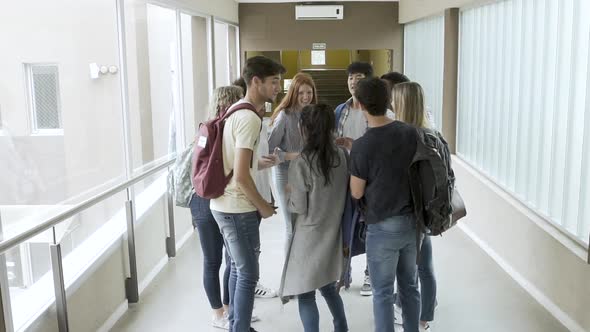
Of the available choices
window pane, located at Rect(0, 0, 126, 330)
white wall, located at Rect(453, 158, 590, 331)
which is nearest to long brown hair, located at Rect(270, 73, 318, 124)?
window pane, located at Rect(0, 0, 126, 330)

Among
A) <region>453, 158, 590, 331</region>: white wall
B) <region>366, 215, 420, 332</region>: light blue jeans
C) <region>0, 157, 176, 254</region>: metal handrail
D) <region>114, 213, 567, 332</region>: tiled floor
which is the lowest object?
<region>114, 213, 567, 332</region>: tiled floor

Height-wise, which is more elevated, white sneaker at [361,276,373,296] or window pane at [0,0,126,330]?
window pane at [0,0,126,330]

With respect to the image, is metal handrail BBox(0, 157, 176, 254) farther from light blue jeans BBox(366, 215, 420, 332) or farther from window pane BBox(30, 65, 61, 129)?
light blue jeans BBox(366, 215, 420, 332)

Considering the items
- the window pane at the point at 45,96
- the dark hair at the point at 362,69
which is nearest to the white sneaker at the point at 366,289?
the dark hair at the point at 362,69

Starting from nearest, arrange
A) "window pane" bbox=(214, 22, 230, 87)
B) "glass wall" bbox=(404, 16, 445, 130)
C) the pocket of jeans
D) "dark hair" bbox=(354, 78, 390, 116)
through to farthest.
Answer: "dark hair" bbox=(354, 78, 390, 116)
the pocket of jeans
"glass wall" bbox=(404, 16, 445, 130)
"window pane" bbox=(214, 22, 230, 87)

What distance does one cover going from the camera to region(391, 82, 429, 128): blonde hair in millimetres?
3096

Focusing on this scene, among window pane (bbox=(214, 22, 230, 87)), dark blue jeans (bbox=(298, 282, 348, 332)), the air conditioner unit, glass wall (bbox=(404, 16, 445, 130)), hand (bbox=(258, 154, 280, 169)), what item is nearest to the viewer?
dark blue jeans (bbox=(298, 282, 348, 332))

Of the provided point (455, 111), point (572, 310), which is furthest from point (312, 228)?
point (455, 111)

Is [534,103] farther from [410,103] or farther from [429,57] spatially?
[429,57]

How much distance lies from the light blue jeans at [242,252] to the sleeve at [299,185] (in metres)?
0.23

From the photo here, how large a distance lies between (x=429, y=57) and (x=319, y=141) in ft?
17.8

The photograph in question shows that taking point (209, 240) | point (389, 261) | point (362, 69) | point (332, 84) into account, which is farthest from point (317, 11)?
point (389, 261)

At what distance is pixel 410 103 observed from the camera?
309 cm

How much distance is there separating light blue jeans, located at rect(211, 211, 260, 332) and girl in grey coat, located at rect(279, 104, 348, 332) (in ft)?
0.60
